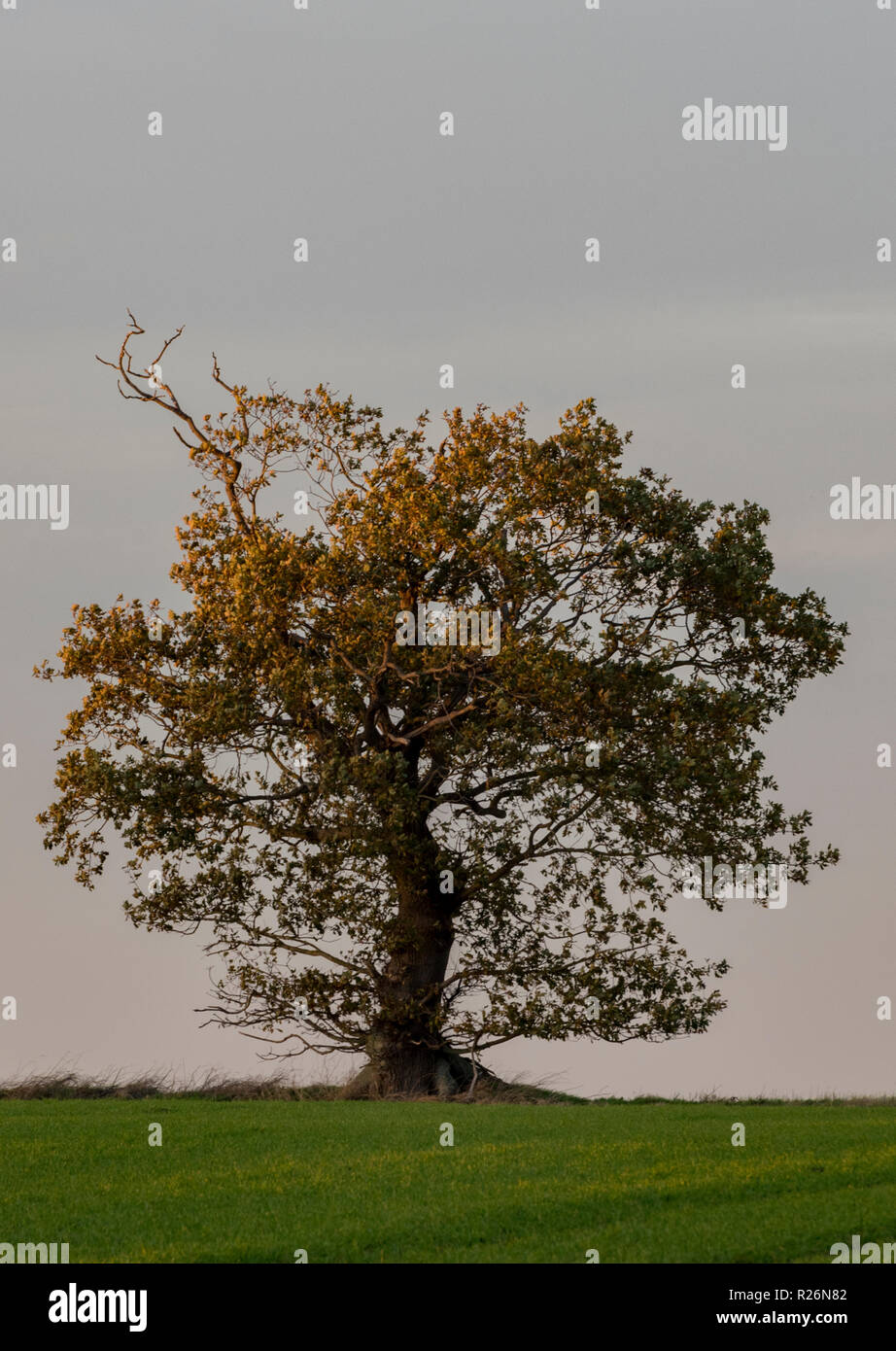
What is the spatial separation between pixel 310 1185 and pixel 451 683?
1190 centimetres

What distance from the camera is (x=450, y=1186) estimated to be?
15.5m

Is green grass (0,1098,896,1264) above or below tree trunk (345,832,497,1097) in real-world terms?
below

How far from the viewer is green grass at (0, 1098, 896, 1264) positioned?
13289mm

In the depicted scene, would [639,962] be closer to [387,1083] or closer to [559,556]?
[387,1083]

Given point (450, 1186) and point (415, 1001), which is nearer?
point (450, 1186)

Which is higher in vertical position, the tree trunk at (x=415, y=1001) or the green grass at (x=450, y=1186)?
Result: the tree trunk at (x=415, y=1001)

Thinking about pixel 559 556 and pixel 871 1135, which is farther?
pixel 559 556

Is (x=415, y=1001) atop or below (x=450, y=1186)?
atop

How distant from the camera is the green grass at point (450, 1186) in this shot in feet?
43.6

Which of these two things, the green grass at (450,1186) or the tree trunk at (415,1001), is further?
the tree trunk at (415,1001)

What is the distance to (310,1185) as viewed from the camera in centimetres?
1598

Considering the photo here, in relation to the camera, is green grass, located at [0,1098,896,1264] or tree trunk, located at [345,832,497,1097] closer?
green grass, located at [0,1098,896,1264]
